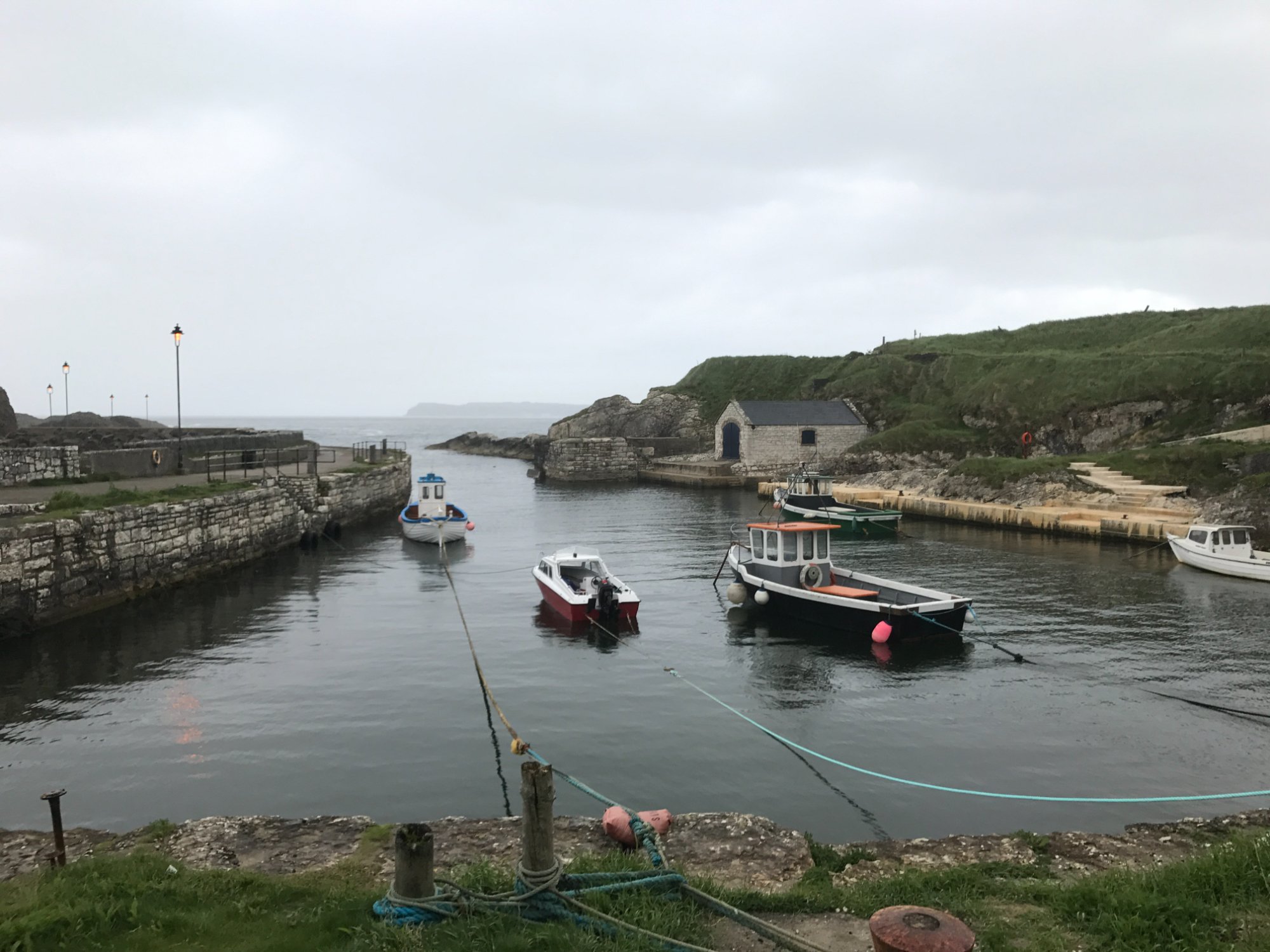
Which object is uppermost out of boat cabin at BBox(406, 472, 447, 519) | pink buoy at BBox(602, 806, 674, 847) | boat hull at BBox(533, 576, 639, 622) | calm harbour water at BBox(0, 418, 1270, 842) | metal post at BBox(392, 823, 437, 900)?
boat cabin at BBox(406, 472, 447, 519)

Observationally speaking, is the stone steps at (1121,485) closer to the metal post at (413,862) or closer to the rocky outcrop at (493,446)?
the metal post at (413,862)

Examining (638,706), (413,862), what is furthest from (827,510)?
(413,862)

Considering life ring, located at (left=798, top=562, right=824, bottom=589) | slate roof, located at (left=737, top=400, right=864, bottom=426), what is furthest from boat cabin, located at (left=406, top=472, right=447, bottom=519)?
slate roof, located at (left=737, top=400, right=864, bottom=426)

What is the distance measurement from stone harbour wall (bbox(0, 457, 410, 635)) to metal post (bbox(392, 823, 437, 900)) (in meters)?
18.5

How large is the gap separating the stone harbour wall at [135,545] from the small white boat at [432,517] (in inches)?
156

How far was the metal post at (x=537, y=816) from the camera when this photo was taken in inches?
237

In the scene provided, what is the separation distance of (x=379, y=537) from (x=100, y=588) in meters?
17.2

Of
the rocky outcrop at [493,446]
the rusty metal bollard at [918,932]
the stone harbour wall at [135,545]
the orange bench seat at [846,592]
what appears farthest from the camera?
the rocky outcrop at [493,446]

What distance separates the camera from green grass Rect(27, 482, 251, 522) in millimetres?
22109

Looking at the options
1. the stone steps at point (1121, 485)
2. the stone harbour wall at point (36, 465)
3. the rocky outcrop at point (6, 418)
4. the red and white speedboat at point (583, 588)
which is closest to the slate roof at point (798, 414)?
the stone steps at point (1121, 485)

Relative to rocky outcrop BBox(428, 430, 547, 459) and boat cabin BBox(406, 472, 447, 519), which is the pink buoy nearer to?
boat cabin BBox(406, 472, 447, 519)

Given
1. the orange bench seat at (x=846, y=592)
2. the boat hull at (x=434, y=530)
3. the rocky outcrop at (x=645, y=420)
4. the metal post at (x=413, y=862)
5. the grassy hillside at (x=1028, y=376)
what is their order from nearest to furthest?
the metal post at (x=413, y=862)
the orange bench seat at (x=846, y=592)
the boat hull at (x=434, y=530)
the grassy hillside at (x=1028, y=376)
the rocky outcrop at (x=645, y=420)

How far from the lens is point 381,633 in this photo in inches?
873

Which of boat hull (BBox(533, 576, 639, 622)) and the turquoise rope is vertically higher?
boat hull (BBox(533, 576, 639, 622))
